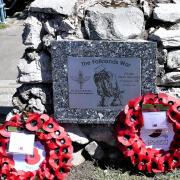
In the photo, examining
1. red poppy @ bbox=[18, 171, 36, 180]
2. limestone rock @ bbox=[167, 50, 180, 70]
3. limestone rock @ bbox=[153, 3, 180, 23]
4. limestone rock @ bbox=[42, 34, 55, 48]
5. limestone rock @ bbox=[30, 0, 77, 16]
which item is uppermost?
limestone rock @ bbox=[30, 0, 77, 16]

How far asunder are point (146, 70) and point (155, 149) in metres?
0.56

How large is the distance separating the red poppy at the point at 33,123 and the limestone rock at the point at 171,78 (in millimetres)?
949

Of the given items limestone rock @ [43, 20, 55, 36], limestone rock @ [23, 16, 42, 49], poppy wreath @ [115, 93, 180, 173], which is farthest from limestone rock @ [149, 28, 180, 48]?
limestone rock @ [23, 16, 42, 49]

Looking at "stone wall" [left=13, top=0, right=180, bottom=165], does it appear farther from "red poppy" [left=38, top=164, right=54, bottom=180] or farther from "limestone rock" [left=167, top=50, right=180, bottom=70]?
"red poppy" [left=38, top=164, right=54, bottom=180]

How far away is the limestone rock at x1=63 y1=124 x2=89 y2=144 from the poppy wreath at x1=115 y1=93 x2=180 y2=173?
1.14 ft

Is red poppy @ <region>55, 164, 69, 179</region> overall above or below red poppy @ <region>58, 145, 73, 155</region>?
below

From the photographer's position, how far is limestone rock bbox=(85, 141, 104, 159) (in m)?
4.05

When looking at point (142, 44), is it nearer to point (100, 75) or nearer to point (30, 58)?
point (100, 75)

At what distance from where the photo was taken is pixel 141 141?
384cm

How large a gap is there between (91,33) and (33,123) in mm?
759

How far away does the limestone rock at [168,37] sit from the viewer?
3.84 meters

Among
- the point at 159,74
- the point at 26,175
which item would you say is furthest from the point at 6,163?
the point at 159,74

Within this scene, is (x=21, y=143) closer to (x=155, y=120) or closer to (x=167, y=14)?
(x=155, y=120)

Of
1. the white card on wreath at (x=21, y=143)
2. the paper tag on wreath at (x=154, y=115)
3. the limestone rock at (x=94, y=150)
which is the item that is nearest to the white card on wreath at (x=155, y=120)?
the paper tag on wreath at (x=154, y=115)
